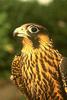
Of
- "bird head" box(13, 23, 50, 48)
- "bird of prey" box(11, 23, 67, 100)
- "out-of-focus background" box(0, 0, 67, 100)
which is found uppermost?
"out-of-focus background" box(0, 0, 67, 100)

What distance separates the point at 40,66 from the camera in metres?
1.38

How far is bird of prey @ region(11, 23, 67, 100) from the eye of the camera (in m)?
1.36

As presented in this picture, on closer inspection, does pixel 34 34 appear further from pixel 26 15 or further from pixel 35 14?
pixel 26 15

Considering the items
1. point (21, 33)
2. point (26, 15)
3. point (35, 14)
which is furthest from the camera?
point (26, 15)

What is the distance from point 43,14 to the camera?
7.63 m

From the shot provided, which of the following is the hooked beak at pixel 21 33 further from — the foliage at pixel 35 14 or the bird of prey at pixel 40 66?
the foliage at pixel 35 14

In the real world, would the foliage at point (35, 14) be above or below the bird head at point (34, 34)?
above

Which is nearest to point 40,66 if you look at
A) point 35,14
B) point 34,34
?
point 34,34

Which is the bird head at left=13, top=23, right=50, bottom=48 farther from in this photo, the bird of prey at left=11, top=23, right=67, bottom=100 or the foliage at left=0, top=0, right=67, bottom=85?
the foliage at left=0, top=0, right=67, bottom=85

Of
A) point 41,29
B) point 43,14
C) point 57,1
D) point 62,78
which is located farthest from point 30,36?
point 57,1

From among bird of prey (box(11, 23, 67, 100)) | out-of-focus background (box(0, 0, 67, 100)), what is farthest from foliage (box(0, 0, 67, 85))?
bird of prey (box(11, 23, 67, 100))

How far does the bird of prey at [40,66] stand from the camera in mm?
1357

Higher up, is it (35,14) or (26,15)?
(26,15)

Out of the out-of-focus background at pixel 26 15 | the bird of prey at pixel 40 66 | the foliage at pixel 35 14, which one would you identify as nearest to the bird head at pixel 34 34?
the bird of prey at pixel 40 66
